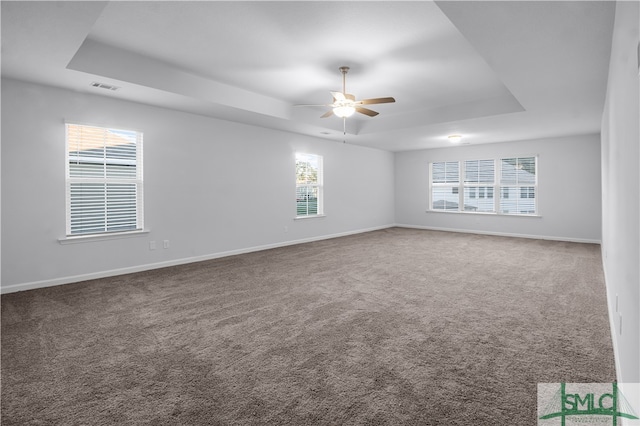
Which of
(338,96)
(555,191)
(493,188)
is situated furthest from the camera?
(493,188)

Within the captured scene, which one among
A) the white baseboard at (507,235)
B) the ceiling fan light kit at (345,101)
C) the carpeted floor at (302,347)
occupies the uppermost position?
the ceiling fan light kit at (345,101)

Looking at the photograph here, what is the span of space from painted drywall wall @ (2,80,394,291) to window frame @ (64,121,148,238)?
0.22 ft

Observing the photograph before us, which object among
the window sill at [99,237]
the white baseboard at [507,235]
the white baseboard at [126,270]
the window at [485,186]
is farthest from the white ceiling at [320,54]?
the white baseboard at [507,235]

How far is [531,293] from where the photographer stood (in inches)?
145

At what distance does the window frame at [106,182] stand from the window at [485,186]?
24.2 feet

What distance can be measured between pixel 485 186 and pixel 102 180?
8.22 metres

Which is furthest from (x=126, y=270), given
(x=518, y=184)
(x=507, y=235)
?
(x=518, y=184)

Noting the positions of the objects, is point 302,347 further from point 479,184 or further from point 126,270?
point 479,184

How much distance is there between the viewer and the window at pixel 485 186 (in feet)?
26.2

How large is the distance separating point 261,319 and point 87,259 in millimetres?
2919

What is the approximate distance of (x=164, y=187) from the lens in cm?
515

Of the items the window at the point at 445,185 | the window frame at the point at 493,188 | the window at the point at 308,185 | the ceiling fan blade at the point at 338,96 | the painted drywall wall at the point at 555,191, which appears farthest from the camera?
the window at the point at 445,185

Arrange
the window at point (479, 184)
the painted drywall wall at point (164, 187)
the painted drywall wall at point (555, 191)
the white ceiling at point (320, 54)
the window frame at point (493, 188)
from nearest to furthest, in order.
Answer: the white ceiling at point (320, 54)
the painted drywall wall at point (164, 187)
the painted drywall wall at point (555, 191)
the window frame at point (493, 188)
the window at point (479, 184)

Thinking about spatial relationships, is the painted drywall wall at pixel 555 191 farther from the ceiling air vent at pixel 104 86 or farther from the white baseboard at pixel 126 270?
the ceiling air vent at pixel 104 86
